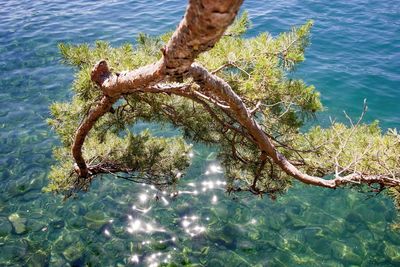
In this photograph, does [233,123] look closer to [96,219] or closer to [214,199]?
[214,199]

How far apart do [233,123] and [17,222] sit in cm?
583

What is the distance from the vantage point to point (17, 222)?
8.12 meters

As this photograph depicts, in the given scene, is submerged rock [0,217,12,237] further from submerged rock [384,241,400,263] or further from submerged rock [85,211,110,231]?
submerged rock [384,241,400,263]

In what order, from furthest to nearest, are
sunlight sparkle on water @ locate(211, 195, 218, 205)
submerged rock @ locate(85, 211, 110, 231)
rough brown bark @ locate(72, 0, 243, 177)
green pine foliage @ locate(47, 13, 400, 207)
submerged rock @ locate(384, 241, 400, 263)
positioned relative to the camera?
sunlight sparkle on water @ locate(211, 195, 218, 205)
submerged rock @ locate(85, 211, 110, 231)
submerged rock @ locate(384, 241, 400, 263)
green pine foliage @ locate(47, 13, 400, 207)
rough brown bark @ locate(72, 0, 243, 177)

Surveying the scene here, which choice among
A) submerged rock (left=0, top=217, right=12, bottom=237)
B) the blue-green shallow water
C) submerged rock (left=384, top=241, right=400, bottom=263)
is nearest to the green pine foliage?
the blue-green shallow water

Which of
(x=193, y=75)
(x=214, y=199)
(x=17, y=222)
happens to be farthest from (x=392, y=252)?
(x=17, y=222)

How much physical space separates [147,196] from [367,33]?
38.3ft

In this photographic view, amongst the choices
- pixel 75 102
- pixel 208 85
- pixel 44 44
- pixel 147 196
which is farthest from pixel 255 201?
pixel 44 44

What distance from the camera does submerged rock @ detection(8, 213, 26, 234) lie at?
7.95 metres

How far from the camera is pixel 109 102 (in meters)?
4.46

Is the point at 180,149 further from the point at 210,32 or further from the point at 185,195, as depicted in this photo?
the point at 210,32

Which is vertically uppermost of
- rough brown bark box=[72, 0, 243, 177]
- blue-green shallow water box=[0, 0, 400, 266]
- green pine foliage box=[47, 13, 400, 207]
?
rough brown bark box=[72, 0, 243, 177]

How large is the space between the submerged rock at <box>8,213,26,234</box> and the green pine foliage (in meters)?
2.58

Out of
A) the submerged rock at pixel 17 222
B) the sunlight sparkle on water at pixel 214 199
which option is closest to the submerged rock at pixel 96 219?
the submerged rock at pixel 17 222
